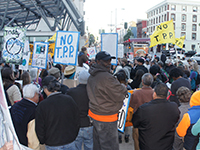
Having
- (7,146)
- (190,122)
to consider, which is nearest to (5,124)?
(7,146)

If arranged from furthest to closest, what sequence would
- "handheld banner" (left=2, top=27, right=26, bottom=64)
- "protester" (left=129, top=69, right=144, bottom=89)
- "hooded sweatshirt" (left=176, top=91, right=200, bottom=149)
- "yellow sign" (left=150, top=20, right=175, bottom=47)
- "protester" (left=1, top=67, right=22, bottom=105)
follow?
1. "yellow sign" (left=150, top=20, right=175, bottom=47)
2. "handheld banner" (left=2, top=27, right=26, bottom=64)
3. "protester" (left=129, top=69, right=144, bottom=89)
4. "protester" (left=1, top=67, right=22, bottom=105)
5. "hooded sweatshirt" (left=176, top=91, right=200, bottom=149)

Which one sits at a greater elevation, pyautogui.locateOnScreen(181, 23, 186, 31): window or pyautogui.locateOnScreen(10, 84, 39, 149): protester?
pyautogui.locateOnScreen(181, 23, 186, 31): window

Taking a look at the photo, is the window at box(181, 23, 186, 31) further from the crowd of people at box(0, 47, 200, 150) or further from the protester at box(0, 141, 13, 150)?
the protester at box(0, 141, 13, 150)

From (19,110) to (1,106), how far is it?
1967 millimetres

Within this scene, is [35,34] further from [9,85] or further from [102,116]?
[102,116]

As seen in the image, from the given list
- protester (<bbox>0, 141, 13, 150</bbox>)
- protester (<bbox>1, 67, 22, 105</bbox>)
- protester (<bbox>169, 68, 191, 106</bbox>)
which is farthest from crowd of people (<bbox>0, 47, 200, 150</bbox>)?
protester (<bbox>0, 141, 13, 150</bbox>)

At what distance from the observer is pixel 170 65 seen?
7.82m

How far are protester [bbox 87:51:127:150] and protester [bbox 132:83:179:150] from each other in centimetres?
43

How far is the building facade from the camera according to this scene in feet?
228

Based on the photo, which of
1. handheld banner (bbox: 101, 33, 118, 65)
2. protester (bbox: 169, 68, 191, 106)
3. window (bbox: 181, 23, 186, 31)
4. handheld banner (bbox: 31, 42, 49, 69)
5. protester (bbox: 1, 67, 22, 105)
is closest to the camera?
protester (bbox: 1, 67, 22, 105)

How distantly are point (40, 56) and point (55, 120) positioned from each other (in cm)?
387

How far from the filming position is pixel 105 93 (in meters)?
3.00

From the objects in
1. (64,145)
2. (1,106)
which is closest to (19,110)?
(64,145)

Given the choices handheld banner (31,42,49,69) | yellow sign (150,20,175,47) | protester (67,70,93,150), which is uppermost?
yellow sign (150,20,175,47)
